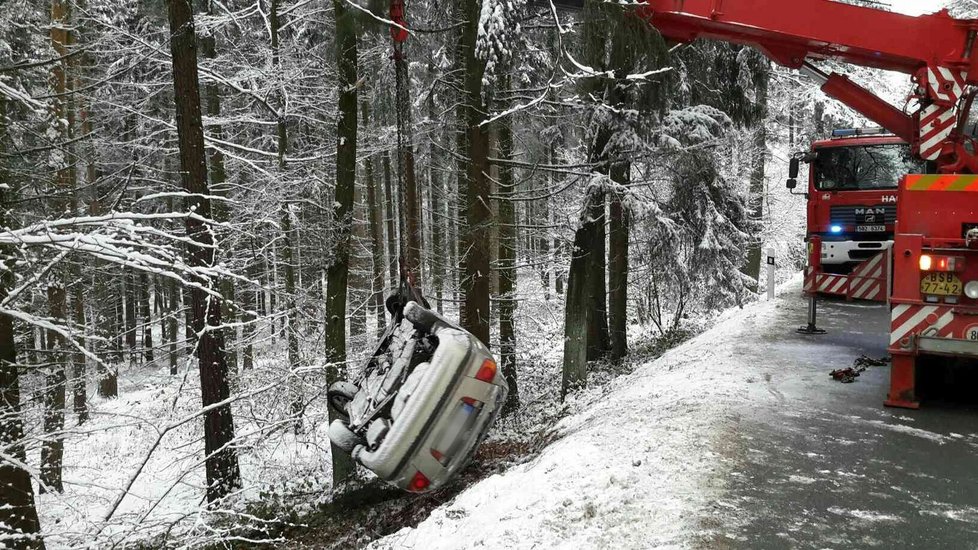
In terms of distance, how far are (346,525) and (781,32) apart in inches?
311

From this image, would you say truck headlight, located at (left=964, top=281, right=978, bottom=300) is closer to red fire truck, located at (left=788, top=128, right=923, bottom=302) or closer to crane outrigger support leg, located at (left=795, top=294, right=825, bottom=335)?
crane outrigger support leg, located at (left=795, top=294, right=825, bottom=335)

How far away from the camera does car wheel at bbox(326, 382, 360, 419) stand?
23.4 ft

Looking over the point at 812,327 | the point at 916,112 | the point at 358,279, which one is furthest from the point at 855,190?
the point at 358,279

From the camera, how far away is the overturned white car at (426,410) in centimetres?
588

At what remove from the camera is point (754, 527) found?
4.27 metres

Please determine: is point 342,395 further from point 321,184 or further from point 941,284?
point 941,284

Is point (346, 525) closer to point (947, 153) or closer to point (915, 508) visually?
point (915, 508)

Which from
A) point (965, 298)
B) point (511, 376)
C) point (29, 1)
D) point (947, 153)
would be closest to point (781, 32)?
point (947, 153)

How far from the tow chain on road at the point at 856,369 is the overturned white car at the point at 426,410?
4312 millimetres

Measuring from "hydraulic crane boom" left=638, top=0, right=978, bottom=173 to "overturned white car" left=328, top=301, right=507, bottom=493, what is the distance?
4.86 m

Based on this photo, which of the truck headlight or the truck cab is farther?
the truck cab

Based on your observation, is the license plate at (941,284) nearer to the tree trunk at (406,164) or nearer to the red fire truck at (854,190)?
the tree trunk at (406,164)

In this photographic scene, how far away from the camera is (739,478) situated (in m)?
5.03

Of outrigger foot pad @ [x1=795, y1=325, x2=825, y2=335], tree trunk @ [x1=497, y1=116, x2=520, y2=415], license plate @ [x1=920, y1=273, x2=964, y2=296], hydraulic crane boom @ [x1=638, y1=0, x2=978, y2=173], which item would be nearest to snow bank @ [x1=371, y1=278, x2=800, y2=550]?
license plate @ [x1=920, y1=273, x2=964, y2=296]
